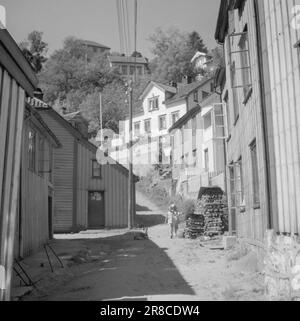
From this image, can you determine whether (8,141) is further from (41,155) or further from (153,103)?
(153,103)

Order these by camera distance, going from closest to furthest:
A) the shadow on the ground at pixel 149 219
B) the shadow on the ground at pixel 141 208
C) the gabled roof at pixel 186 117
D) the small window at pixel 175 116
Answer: the shadow on the ground at pixel 149 219
the shadow on the ground at pixel 141 208
the gabled roof at pixel 186 117
the small window at pixel 175 116

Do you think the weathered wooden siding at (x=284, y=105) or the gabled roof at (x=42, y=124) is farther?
the gabled roof at (x=42, y=124)

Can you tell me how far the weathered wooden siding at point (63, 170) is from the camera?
1193 inches

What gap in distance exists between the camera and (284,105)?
23.6 feet

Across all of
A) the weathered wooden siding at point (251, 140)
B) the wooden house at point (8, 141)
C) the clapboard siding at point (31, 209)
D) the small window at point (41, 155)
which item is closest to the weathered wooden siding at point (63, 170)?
the small window at point (41, 155)

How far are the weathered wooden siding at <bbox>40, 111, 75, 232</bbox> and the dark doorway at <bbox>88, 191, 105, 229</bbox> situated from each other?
1.48m

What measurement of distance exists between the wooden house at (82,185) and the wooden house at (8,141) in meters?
24.2

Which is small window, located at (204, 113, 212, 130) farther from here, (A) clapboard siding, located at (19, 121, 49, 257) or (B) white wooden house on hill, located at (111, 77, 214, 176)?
(A) clapboard siding, located at (19, 121, 49, 257)

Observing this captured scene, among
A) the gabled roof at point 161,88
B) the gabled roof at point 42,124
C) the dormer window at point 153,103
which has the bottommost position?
the gabled roof at point 42,124

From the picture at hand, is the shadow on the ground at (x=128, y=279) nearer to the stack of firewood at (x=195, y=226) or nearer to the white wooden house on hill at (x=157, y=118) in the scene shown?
the stack of firewood at (x=195, y=226)

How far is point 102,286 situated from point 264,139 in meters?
4.44

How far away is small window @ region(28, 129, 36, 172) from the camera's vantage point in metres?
16.4

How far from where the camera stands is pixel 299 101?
21.8ft

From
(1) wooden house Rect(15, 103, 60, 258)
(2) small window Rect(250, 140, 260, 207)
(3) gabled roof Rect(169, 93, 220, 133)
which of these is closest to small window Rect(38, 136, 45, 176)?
(1) wooden house Rect(15, 103, 60, 258)
